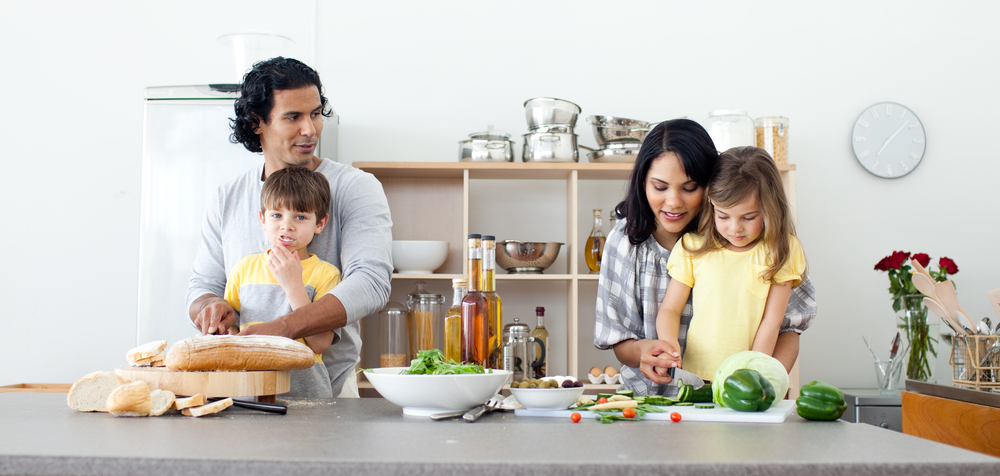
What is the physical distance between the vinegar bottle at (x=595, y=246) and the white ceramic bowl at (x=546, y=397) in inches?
67.3

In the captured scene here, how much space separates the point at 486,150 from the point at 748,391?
1804mm

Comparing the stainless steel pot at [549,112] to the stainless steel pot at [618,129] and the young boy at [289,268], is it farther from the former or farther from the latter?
the young boy at [289,268]

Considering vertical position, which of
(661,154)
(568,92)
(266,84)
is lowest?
(661,154)

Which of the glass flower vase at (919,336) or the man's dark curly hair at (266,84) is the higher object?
the man's dark curly hair at (266,84)

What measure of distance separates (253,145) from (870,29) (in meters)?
2.67

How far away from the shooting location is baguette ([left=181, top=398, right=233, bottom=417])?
3.40 feet

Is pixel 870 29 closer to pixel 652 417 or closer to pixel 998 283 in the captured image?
pixel 998 283

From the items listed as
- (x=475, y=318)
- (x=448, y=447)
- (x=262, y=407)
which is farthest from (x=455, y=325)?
(x=448, y=447)

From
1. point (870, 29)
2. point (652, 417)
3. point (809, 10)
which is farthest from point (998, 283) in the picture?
point (652, 417)

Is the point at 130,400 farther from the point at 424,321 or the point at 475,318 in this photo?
the point at 424,321

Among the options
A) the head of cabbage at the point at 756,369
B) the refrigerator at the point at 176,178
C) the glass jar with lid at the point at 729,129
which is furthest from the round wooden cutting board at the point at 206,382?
the glass jar with lid at the point at 729,129

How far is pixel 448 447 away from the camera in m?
0.79

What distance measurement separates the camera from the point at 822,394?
40.4 inches

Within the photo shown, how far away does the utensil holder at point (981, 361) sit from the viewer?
1.62 meters
